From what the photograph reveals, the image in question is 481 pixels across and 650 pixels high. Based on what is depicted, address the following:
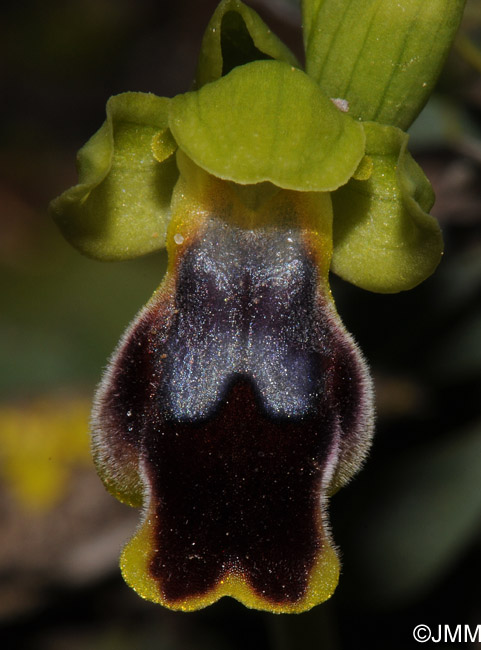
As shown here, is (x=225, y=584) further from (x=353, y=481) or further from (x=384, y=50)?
(x=384, y=50)

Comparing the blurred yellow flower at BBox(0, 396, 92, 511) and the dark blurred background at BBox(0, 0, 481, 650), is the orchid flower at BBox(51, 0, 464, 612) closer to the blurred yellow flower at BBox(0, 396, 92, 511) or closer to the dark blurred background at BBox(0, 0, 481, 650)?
the dark blurred background at BBox(0, 0, 481, 650)

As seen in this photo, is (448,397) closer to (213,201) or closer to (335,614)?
(335,614)

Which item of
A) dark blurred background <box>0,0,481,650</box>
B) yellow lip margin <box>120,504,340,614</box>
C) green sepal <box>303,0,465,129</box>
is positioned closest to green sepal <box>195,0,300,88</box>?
green sepal <box>303,0,465,129</box>

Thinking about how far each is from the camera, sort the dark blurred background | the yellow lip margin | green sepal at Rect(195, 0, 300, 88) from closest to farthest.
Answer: the yellow lip margin, green sepal at Rect(195, 0, 300, 88), the dark blurred background

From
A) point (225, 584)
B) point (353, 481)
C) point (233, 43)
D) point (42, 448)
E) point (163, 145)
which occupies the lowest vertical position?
point (42, 448)

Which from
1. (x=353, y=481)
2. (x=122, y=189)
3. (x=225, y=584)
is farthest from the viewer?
(x=353, y=481)

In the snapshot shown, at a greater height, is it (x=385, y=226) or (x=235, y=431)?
(x=385, y=226)

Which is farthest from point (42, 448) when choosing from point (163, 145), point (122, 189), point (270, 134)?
point (270, 134)
